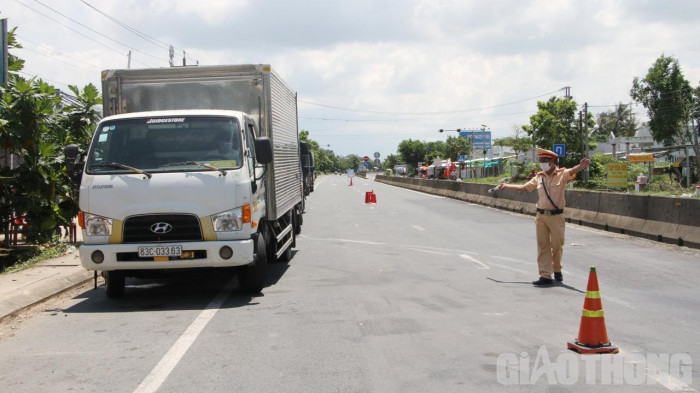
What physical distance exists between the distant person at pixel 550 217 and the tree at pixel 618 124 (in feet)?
315

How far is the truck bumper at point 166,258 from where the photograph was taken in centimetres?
791

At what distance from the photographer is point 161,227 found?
26.1ft

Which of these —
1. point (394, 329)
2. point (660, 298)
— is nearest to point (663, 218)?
point (660, 298)

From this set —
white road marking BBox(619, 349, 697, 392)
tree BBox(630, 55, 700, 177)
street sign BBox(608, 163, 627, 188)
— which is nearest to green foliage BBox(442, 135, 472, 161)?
tree BBox(630, 55, 700, 177)

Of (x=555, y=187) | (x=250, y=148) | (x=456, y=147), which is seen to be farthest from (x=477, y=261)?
(x=456, y=147)

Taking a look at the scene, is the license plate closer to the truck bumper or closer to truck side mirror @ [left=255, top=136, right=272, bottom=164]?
the truck bumper

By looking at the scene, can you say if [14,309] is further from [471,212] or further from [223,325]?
[471,212]

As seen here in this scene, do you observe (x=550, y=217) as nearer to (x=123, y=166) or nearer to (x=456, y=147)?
(x=123, y=166)

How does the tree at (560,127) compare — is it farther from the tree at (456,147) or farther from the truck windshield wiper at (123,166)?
the truck windshield wiper at (123,166)

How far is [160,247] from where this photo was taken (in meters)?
7.89

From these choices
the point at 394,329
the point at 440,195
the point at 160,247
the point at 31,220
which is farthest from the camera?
the point at 440,195

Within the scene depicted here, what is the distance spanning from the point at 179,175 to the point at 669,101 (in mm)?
68867

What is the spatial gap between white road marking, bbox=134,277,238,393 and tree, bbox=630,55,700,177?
6808cm

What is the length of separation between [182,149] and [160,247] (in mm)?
1388
